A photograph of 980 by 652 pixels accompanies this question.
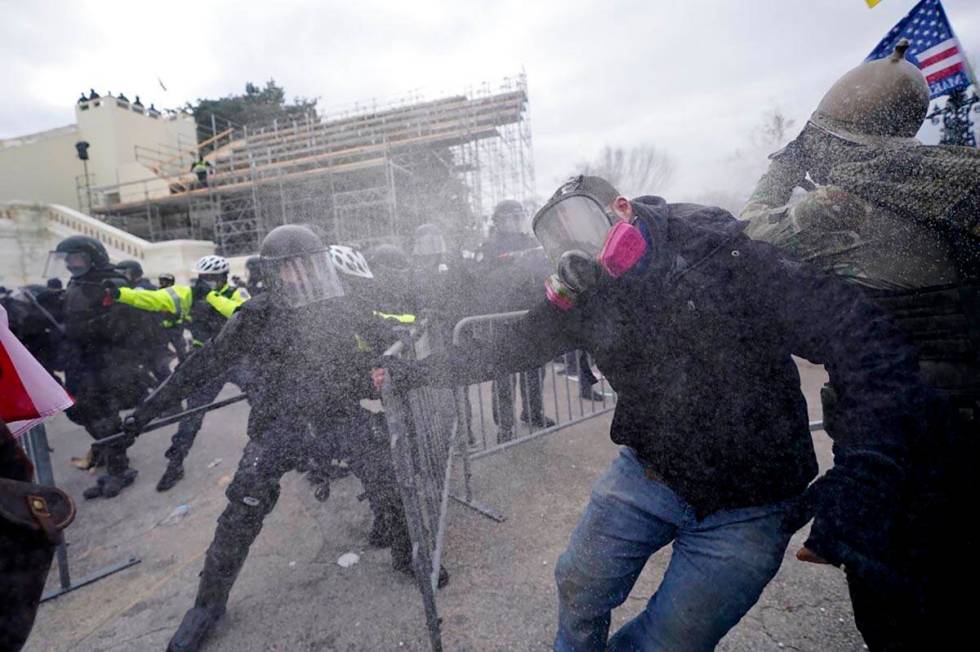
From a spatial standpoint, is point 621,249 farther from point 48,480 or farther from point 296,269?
point 48,480

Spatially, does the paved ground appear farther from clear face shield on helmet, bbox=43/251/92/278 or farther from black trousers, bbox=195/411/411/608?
clear face shield on helmet, bbox=43/251/92/278

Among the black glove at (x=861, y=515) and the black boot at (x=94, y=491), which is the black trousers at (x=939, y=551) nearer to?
the black glove at (x=861, y=515)

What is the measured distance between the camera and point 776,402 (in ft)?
4.58

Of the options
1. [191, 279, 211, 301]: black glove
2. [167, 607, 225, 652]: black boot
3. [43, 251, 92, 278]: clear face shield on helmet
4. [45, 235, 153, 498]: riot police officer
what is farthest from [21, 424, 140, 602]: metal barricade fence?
[191, 279, 211, 301]: black glove

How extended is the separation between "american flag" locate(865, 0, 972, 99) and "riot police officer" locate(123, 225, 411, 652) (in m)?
3.22

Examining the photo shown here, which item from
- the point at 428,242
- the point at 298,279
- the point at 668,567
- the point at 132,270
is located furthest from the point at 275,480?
the point at 132,270

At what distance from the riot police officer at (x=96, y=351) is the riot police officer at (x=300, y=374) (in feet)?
7.97

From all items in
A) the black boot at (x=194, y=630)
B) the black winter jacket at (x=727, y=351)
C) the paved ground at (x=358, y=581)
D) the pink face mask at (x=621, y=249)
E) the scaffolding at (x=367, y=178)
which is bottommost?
the paved ground at (x=358, y=581)

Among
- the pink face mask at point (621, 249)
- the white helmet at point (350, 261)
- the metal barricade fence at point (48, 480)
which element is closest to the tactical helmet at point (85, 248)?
the metal barricade fence at point (48, 480)

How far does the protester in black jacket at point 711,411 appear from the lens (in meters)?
1.21

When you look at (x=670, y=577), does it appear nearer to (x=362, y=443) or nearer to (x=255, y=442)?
(x=362, y=443)

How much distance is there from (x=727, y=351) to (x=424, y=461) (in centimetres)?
173

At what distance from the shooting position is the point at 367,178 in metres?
18.8

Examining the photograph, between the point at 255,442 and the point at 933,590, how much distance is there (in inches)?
112
